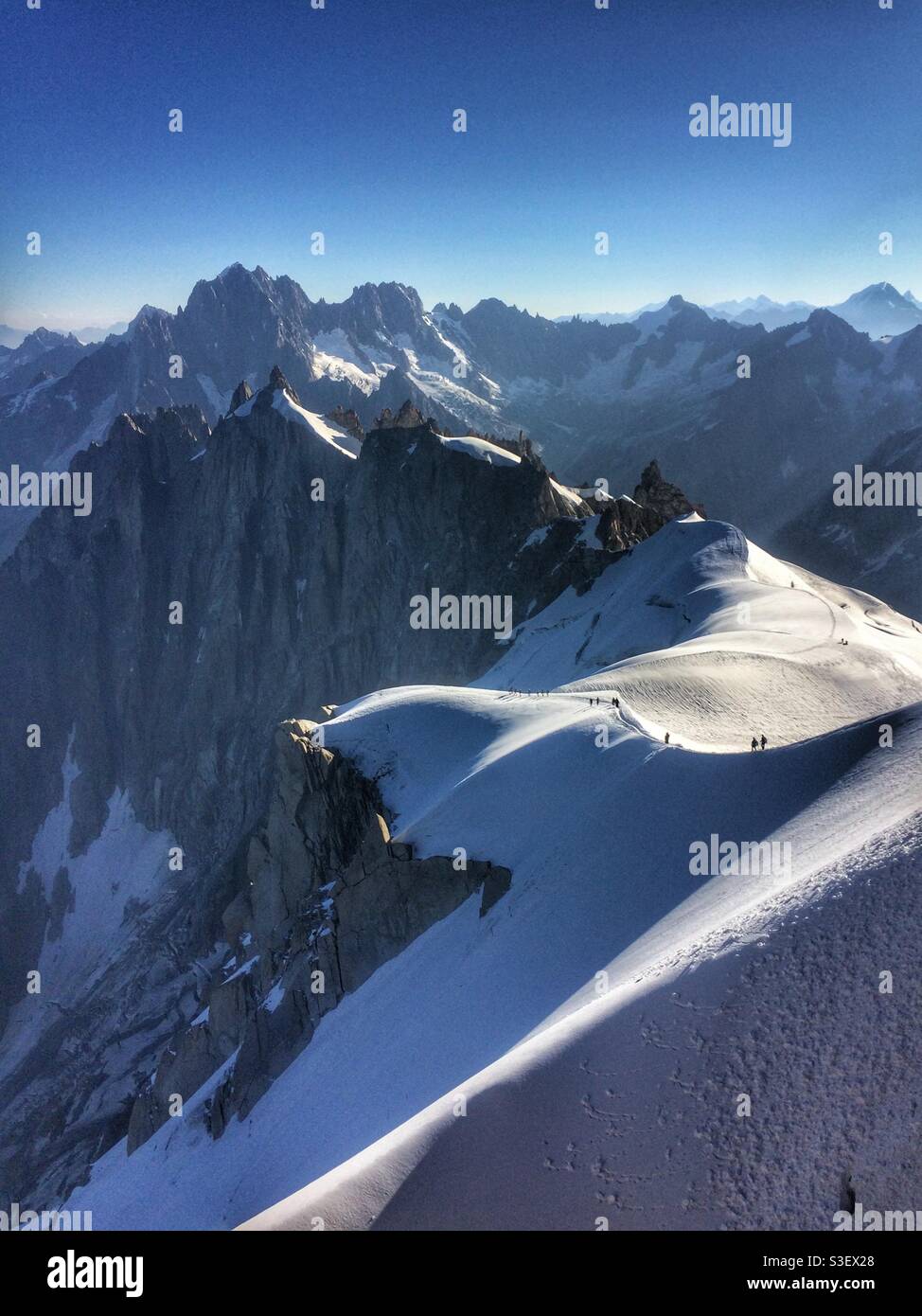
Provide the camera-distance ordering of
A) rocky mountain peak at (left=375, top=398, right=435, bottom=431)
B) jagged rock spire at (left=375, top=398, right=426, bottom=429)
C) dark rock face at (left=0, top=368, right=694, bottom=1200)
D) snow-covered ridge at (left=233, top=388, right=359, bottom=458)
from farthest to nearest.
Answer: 1. snow-covered ridge at (left=233, top=388, right=359, bottom=458)
2. jagged rock spire at (left=375, top=398, right=426, bottom=429)
3. rocky mountain peak at (left=375, top=398, right=435, bottom=431)
4. dark rock face at (left=0, top=368, right=694, bottom=1200)

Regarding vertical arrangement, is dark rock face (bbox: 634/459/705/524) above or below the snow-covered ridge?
below
